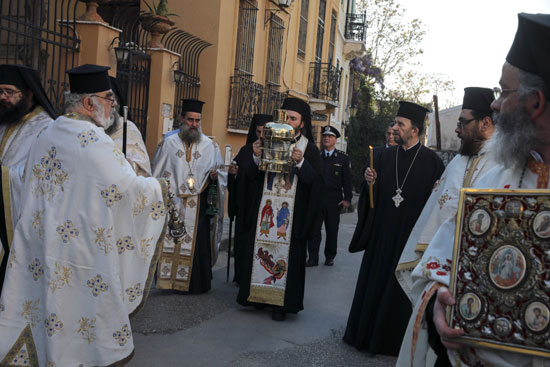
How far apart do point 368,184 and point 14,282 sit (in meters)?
3.35

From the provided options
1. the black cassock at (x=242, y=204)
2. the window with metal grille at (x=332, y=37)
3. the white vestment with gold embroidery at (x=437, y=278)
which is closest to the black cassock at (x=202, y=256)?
the black cassock at (x=242, y=204)

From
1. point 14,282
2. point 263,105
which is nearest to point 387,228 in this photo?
point 14,282

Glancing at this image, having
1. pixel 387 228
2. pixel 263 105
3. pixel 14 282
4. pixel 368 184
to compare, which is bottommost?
pixel 14 282

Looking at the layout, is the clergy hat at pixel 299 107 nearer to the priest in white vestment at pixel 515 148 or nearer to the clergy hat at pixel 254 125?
the clergy hat at pixel 254 125

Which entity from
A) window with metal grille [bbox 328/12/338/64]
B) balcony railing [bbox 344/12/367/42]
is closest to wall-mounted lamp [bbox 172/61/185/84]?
window with metal grille [bbox 328/12/338/64]

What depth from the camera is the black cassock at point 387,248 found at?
5.64m

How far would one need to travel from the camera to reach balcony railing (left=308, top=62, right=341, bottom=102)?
22.2m

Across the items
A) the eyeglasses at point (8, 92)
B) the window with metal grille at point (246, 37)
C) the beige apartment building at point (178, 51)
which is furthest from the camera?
the window with metal grille at point (246, 37)

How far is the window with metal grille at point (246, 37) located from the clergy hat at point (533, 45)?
40.5ft

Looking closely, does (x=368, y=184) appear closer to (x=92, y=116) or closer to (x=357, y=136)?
(x=92, y=116)

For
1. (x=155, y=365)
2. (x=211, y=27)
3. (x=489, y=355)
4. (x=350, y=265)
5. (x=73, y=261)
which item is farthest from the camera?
(x=211, y=27)

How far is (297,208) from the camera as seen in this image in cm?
688

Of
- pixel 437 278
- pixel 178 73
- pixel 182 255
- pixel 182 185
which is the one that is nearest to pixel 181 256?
pixel 182 255

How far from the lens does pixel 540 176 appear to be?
2.07 meters
